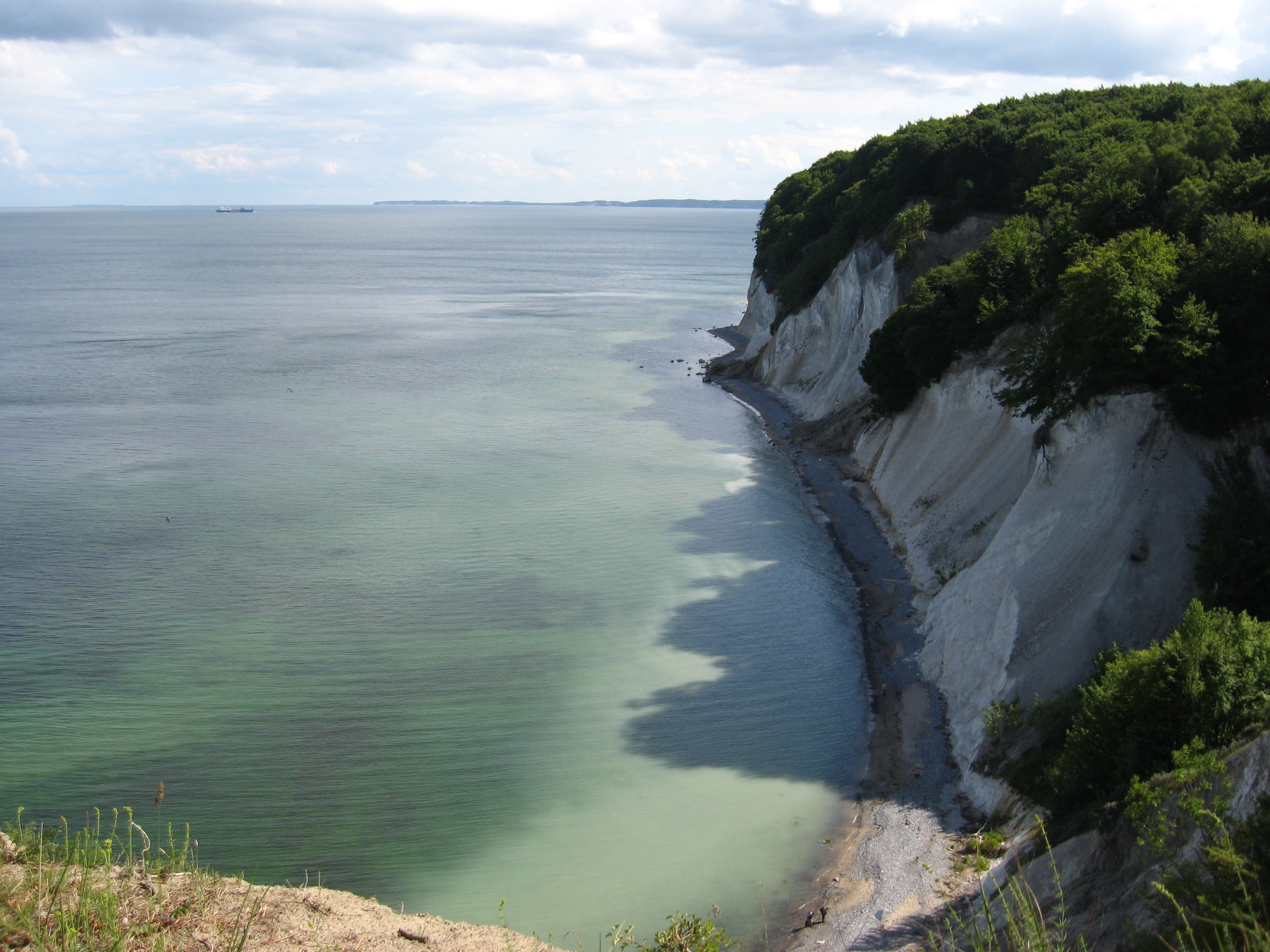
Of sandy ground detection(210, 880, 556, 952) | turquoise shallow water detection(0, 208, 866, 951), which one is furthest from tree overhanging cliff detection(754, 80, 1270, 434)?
sandy ground detection(210, 880, 556, 952)

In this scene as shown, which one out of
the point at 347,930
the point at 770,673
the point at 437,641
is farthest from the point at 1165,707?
the point at 437,641

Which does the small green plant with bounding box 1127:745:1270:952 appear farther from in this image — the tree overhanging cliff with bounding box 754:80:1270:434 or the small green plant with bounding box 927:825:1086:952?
the tree overhanging cliff with bounding box 754:80:1270:434

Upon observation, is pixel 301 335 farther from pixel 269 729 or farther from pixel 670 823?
pixel 670 823

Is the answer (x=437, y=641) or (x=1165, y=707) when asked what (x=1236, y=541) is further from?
(x=437, y=641)

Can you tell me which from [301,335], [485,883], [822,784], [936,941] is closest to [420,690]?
[485,883]

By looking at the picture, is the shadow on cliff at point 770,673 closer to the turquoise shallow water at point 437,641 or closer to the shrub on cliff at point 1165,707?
the turquoise shallow water at point 437,641

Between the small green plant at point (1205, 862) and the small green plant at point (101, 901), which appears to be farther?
the small green plant at point (101, 901)

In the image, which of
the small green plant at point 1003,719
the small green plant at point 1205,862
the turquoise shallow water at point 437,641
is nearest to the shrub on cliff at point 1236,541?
the small green plant at point 1003,719
